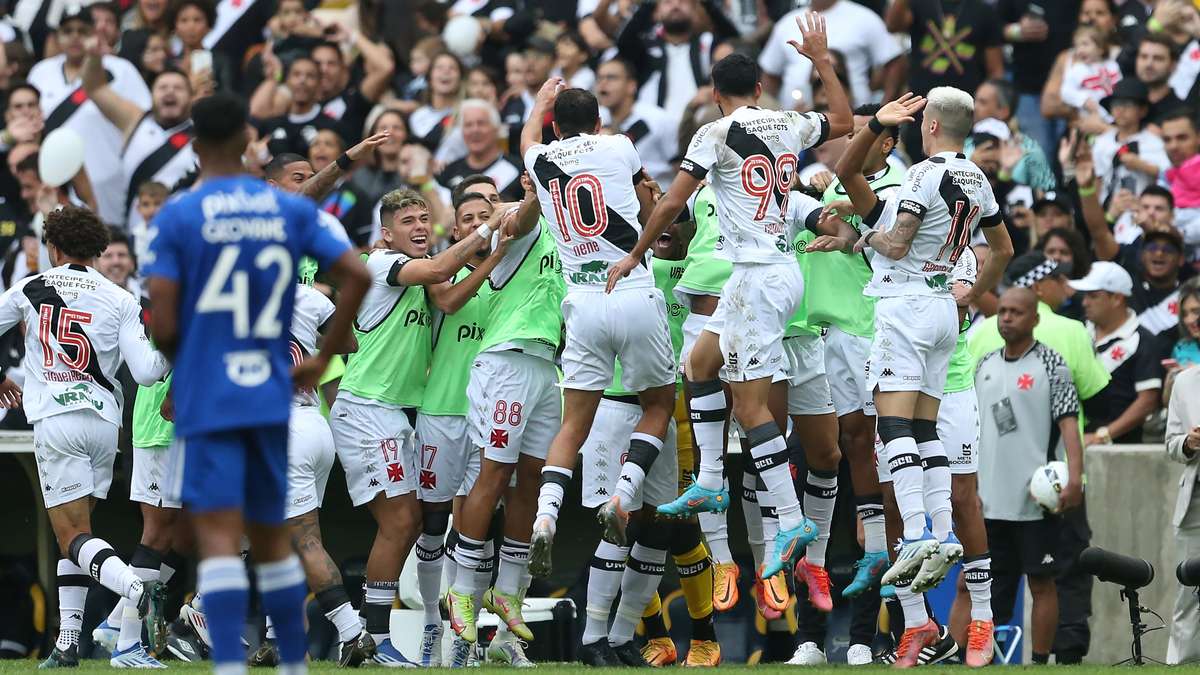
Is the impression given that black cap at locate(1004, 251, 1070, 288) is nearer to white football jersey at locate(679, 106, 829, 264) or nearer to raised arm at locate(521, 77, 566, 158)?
white football jersey at locate(679, 106, 829, 264)

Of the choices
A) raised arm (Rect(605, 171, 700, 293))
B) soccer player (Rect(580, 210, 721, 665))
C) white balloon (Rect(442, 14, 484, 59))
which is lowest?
soccer player (Rect(580, 210, 721, 665))

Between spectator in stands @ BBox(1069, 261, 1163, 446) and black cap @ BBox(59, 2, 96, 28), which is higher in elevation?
black cap @ BBox(59, 2, 96, 28)

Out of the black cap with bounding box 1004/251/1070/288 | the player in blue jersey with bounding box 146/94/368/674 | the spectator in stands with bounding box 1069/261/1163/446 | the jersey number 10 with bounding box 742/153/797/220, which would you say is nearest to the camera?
the player in blue jersey with bounding box 146/94/368/674

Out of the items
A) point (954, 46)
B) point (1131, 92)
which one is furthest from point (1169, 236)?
point (954, 46)

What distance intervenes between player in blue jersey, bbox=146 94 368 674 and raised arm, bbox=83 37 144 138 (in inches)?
457

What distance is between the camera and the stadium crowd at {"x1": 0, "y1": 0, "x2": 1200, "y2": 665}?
1196 cm

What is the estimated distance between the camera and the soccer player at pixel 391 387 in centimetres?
1202

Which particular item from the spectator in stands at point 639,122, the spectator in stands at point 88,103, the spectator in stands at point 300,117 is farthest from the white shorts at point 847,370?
the spectator in stands at point 88,103

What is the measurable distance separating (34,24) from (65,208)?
418 inches

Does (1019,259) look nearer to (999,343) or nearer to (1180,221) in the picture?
(999,343)

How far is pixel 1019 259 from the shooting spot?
14438mm

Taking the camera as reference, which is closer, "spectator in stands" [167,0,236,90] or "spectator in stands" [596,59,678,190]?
"spectator in stands" [596,59,678,190]

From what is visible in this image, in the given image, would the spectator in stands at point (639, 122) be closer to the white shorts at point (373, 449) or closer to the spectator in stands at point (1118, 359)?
the spectator in stands at point (1118, 359)

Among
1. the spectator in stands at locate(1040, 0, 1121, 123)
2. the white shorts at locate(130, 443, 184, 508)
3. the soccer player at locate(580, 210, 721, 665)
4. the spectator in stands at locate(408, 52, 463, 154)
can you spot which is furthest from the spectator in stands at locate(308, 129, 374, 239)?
the spectator in stands at locate(1040, 0, 1121, 123)
